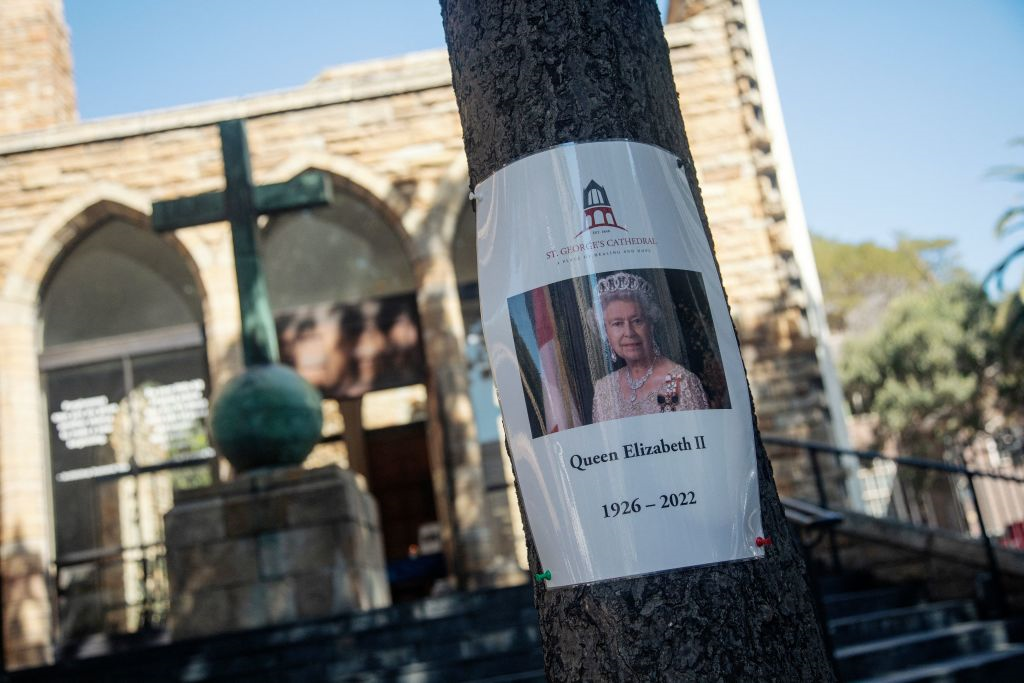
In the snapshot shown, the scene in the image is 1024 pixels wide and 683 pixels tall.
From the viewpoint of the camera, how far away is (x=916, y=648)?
656 centimetres

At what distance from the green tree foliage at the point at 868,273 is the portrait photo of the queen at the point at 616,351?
51609 mm

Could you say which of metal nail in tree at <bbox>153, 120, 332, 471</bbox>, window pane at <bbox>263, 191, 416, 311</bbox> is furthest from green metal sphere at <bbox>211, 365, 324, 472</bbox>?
window pane at <bbox>263, 191, 416, 311</bbox>

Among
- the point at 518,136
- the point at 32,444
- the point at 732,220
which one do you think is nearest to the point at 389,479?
the point at 32,444

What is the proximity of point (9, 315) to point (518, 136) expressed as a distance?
12775 millimetres

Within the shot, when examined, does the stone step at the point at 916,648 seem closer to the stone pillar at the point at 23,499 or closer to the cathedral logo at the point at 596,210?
the cathedral logo at the point at 596,210

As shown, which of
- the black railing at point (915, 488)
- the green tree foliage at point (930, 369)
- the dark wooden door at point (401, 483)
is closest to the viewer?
the black railing at point (915, 488)

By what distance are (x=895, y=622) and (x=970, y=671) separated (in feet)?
3.78

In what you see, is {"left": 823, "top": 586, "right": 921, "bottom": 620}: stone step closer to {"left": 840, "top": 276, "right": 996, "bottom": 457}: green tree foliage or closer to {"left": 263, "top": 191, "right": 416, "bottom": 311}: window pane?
{"left": 263, "top": 191, "right": 416, "bottom": 311}: window pane

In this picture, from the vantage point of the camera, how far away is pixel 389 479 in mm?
18156

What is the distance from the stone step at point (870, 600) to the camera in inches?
307

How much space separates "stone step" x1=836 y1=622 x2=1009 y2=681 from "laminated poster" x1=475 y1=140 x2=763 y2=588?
15.7ft

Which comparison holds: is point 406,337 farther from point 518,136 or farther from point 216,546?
point 518,136

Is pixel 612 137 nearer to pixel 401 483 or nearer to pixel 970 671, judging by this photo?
pixel 970 671

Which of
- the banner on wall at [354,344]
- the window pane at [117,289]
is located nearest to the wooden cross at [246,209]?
the banner on wall at [354,344]
